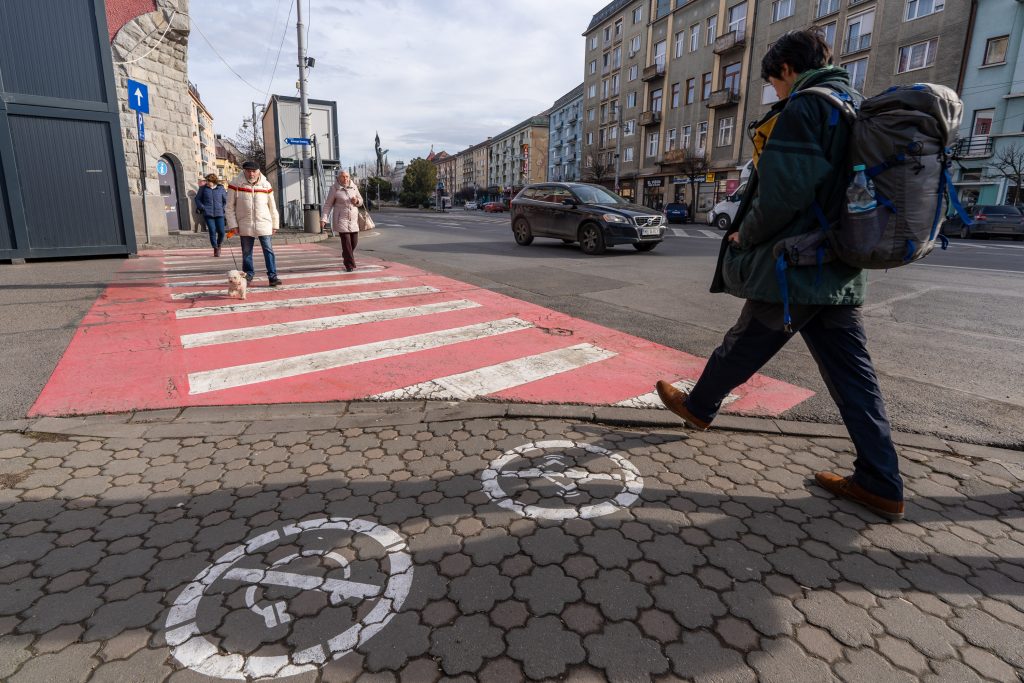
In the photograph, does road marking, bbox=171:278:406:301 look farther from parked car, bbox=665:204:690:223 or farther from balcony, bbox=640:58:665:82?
balcony, bbox=640:58:665:82

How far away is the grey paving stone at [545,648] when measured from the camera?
5.72 ft

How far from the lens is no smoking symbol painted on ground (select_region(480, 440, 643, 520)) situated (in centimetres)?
268

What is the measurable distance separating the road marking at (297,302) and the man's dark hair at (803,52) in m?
5.95

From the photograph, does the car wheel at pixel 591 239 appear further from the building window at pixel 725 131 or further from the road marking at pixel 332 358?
the building window at pixel 725 131

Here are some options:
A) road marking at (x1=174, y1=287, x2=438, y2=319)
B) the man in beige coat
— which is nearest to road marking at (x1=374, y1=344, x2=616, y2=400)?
road marking at (x1=174, y1=287, x2=438, y2=319)

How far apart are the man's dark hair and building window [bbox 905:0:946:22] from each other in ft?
119

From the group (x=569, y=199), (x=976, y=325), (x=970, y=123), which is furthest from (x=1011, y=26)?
(x=976, y=325)

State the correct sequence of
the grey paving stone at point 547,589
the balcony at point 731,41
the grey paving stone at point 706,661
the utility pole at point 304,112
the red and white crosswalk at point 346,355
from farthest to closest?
the balcony at point 731,41 < the utility pole at point 304,112 < the red and white crosswalk at point 346,355 < the grey paving stone at point 547,589 < the grey paving stone at point 706,661

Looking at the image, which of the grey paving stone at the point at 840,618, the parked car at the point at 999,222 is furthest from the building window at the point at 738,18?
the grey paving stone at the point at 840,618

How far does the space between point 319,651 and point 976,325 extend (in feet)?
25.7

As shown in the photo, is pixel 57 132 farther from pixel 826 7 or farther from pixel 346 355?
pixel 826 7

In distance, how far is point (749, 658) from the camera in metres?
1.79

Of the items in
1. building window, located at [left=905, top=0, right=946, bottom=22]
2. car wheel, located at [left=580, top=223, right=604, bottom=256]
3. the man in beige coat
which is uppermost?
building window, located at [left=905, top=0, right=946, bottom=22]

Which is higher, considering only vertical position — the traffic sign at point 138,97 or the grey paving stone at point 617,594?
Result: the traffic sign at point 138,97
